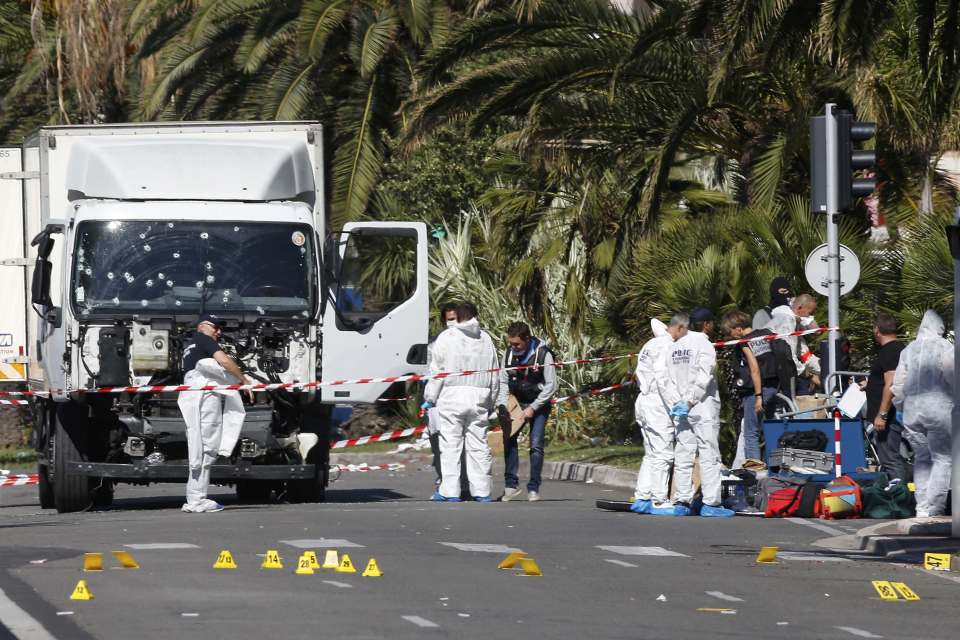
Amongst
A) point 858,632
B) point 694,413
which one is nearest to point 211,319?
point 694,413

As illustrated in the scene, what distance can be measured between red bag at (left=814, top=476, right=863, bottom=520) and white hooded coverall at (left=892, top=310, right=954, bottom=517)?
2.63 ft

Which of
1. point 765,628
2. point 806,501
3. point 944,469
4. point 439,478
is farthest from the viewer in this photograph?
point 439,478

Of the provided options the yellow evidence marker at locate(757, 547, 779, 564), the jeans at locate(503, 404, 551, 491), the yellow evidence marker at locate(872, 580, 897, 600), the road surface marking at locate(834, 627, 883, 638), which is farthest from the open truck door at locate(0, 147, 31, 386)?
the road surface marking at locate(834, 627, 883, 638)

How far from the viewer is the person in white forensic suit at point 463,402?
15891 mm

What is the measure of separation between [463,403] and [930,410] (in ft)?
14.4

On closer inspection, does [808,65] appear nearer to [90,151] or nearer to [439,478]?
[439,478]

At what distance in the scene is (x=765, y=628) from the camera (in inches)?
315

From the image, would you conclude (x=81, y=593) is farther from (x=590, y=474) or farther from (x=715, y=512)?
(x=590, y=474)

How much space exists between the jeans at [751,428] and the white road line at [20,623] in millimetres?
9122

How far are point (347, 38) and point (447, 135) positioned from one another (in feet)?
9.18

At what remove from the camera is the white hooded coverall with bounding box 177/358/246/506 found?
14633 mm

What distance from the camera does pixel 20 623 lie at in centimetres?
797

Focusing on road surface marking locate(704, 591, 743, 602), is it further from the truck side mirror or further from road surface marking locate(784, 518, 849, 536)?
the truck side mirror

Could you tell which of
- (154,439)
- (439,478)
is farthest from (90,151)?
(439,478)
